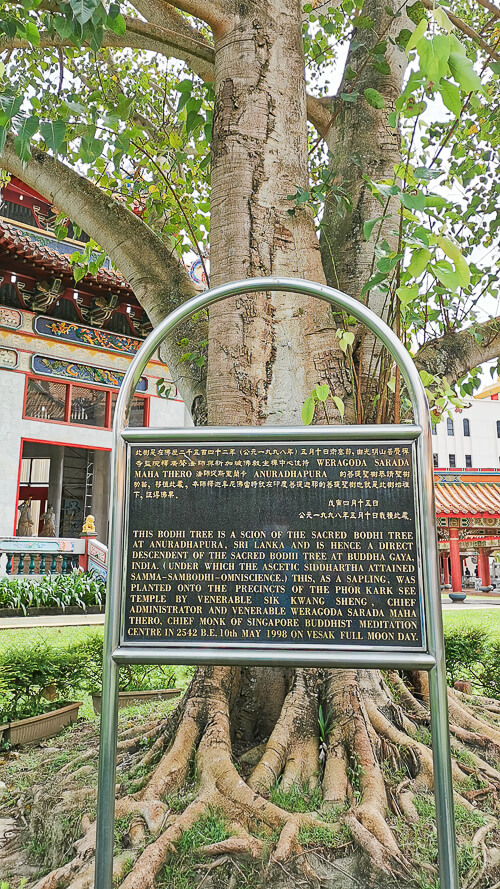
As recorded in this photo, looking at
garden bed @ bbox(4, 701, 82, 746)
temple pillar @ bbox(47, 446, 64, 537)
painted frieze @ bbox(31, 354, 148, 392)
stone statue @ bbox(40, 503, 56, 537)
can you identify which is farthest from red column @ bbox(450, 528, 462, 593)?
garden bed @ bbox(4, 701, 82, 746)

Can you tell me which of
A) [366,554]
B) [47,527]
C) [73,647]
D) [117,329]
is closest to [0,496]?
[47,527]

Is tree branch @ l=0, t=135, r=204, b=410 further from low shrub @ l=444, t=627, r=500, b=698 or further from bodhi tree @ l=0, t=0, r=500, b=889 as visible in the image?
low shrub @ l=444, t=627, r=500, b=698

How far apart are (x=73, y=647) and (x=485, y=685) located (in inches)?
117

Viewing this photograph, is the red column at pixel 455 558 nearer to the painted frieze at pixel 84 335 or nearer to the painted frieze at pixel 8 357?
the painted frieze at pixel 84 335

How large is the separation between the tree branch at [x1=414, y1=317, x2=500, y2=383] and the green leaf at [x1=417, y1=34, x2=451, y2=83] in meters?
2.73

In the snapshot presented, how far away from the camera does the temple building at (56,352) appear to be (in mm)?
12547

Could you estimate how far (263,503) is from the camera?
199cm

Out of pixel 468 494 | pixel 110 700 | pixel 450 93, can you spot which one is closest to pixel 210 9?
pixel 450 93

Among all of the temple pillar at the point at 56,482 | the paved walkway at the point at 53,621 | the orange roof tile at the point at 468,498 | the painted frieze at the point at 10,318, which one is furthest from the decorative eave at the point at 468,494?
the painted frieze at the point at 10,318

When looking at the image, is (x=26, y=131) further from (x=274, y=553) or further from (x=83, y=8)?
(x=274, y=553)

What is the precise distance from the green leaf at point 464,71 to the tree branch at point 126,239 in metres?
2.49

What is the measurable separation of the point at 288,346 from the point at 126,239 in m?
1.62

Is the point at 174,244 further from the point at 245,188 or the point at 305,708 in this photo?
the point at 305,708

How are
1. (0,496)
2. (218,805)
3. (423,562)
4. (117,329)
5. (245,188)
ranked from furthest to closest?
(117,329) → (0,496) → (245,188) → (218,805) → (423,562)
